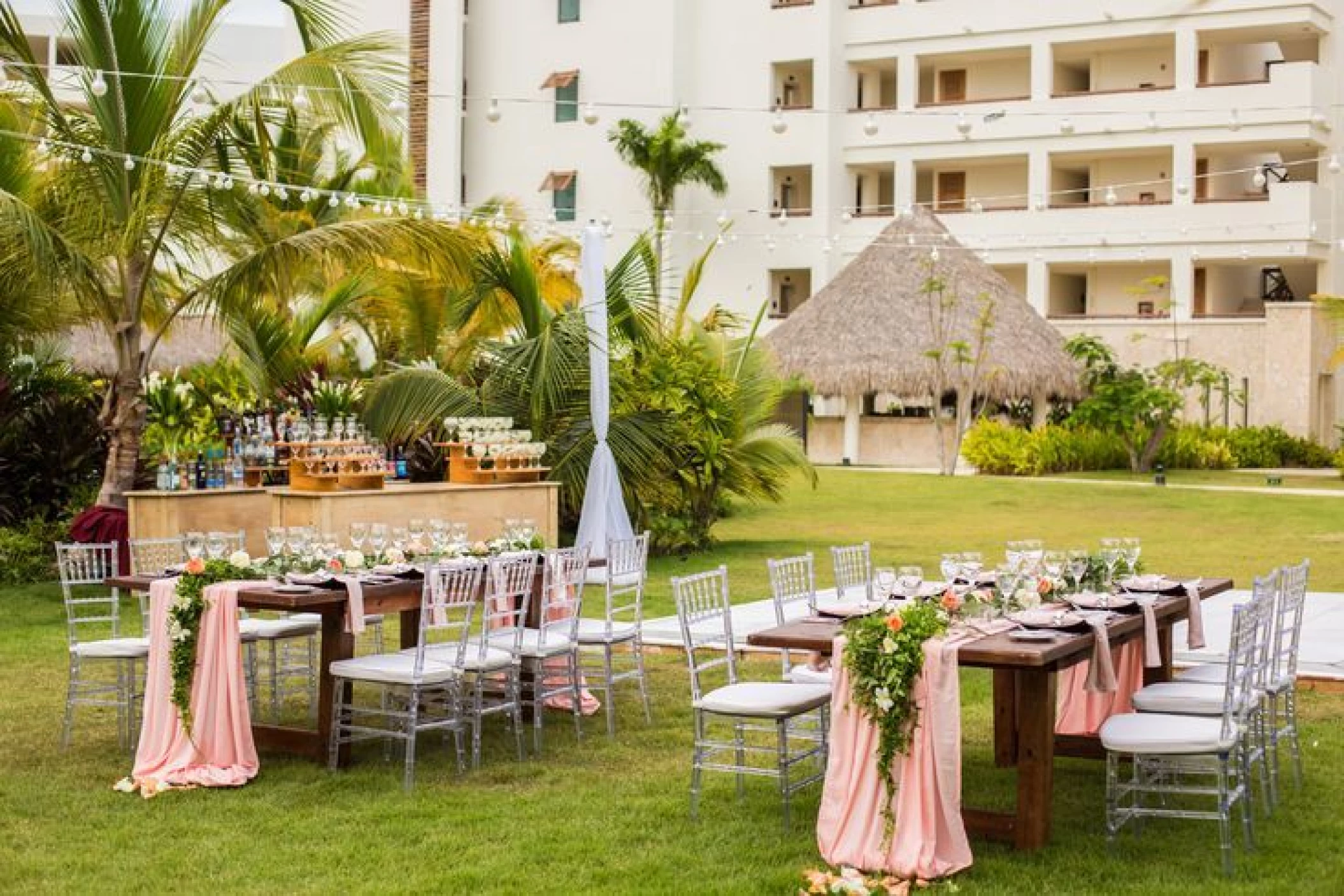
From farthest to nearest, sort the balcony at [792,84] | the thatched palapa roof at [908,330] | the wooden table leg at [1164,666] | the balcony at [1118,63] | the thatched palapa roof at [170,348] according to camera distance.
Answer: the balcony at [792,84] → the balcony at [1118,63] → the thatched palapa roof at [908,330] → the thatched palapa roof at [170,348] → the wooden table leg at [1164,666]

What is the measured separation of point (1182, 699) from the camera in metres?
7.54

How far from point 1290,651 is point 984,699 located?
222 centimetres

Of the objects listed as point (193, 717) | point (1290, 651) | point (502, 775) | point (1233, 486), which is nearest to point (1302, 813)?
point (1290, 651)

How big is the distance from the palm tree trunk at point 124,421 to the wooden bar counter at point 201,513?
22 centimetres

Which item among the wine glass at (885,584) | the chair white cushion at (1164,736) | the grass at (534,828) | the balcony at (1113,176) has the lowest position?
the grass at (534,828)

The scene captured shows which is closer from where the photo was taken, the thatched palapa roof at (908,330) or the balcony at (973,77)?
the thatched palapa roof at (908,330)

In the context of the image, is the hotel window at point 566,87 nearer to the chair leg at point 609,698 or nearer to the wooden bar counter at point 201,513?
the wooden bar counter at point 201,513

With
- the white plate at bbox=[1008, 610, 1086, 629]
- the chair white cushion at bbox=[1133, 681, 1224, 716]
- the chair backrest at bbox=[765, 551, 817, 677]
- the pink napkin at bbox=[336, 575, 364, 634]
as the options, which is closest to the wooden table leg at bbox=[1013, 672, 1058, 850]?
the white plate at bbox=[1008, 610, 1086, 629]

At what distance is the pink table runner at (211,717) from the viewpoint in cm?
818

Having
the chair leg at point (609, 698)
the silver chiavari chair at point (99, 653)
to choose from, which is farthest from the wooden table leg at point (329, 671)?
the chair leg at point (609, 698)

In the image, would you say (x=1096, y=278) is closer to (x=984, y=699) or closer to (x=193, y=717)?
(x=984, y=699)

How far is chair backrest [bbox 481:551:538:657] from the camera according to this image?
8.66 meters

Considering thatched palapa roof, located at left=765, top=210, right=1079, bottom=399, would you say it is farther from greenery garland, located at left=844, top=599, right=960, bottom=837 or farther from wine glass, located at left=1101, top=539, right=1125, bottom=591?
greenery garland, located at left=844, top=599, right=960, bottom=837

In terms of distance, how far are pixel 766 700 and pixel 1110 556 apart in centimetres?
177
